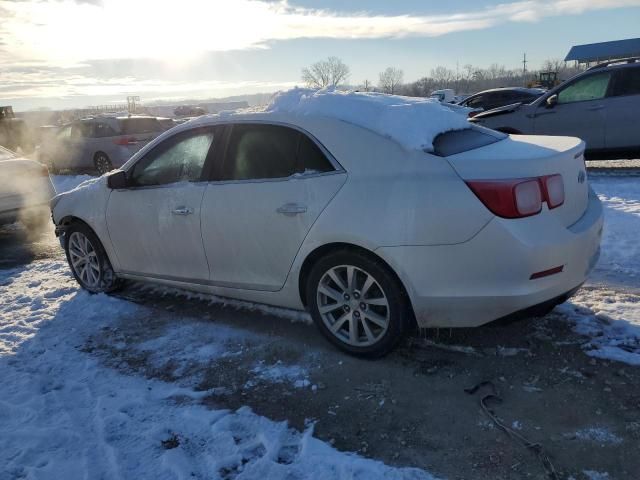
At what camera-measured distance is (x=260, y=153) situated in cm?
393

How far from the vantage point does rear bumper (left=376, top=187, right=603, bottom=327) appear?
9.88ft

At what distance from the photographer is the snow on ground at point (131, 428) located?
2.69 metres

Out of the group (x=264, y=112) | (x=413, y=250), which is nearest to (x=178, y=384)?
(x=413, y=250)

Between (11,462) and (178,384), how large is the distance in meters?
1.01

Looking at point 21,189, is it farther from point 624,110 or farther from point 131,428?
point 624,110

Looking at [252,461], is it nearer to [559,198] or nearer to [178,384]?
[178,384]

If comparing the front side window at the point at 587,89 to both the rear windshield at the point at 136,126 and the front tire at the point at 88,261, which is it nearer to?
the front tire at the point at 88,261

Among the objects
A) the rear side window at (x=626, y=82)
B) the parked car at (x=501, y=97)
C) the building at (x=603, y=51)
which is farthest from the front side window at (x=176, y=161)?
the building at (x=603, y=51)

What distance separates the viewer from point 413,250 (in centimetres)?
320

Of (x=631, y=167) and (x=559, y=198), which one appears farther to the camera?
(x=631, y=167)

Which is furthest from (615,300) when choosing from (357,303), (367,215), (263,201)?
(263,201)

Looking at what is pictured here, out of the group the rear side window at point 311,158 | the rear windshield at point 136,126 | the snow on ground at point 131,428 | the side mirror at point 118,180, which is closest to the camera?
the snow on ground at point 131,428

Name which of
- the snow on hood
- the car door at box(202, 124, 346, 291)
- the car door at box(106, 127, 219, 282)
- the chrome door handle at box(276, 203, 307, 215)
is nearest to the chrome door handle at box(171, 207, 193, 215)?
the car door at box(106, 127, 219, 282)

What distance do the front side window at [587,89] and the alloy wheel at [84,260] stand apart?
8.41 m
